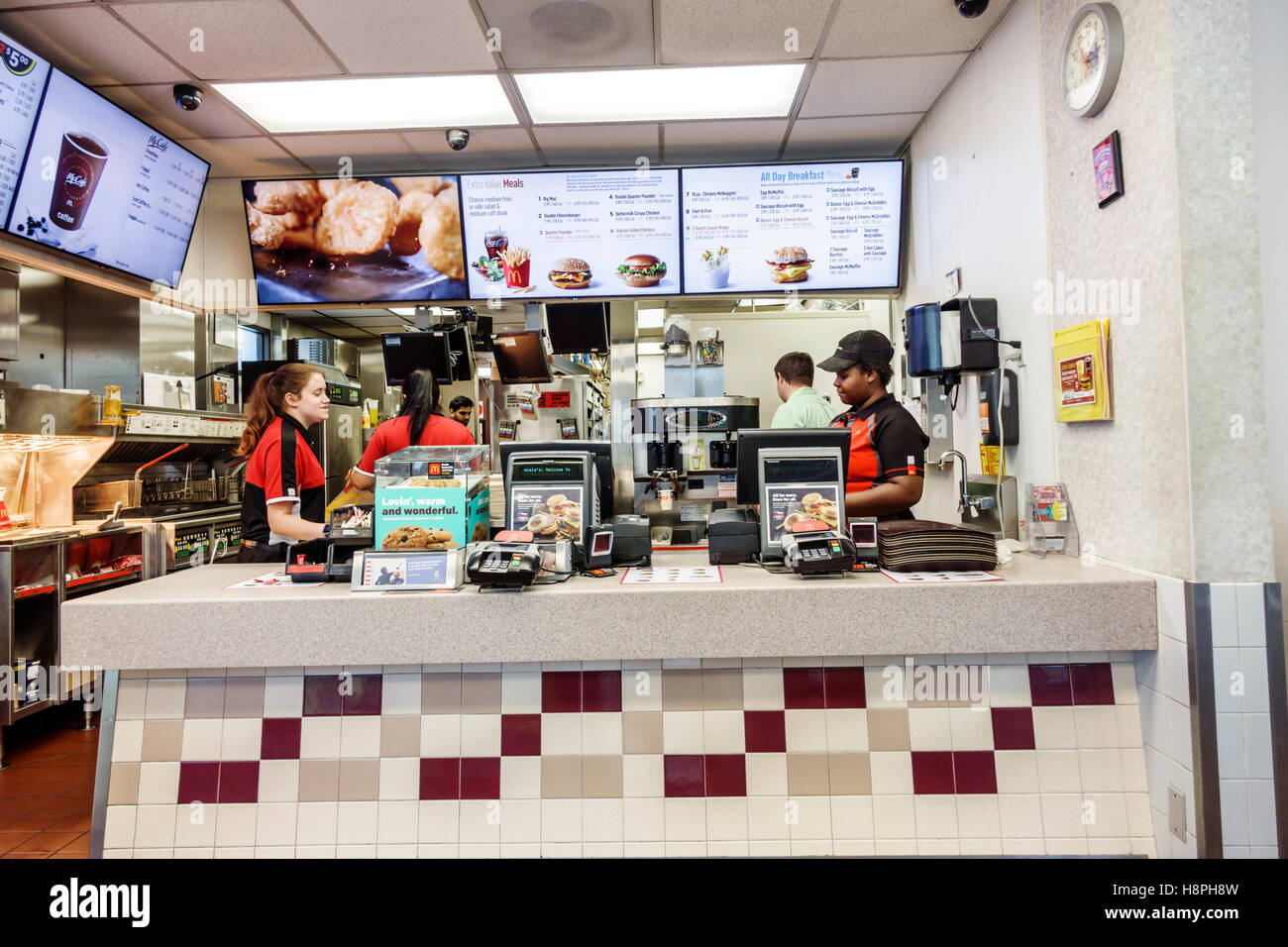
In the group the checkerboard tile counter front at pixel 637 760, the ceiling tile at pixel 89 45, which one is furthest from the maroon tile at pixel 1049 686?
the ceiling tile at pixel 89 45

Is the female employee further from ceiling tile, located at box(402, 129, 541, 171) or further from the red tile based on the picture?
ceiling tile, located at box(402, 129, 541, 171)

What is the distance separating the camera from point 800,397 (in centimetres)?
344

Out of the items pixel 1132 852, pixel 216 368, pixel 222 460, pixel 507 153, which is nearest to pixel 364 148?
pixel 507 153

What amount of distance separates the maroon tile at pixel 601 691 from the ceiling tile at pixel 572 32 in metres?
2.64

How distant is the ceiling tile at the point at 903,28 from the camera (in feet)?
9.12

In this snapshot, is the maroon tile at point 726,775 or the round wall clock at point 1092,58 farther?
the round wall clock at point 1092,58

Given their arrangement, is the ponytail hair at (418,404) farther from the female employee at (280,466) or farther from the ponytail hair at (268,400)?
the ponytail hair at (268,400)

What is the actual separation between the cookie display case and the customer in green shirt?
1993 mm

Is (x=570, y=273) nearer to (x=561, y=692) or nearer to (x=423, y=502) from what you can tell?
(x=423, y=502)

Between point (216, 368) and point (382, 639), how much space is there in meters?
4.25

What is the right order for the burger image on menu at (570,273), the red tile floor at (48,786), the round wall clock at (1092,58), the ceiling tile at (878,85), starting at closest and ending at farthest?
1. the round wall clock at (1092,58)
2. the red tile floor at (48,786)
3. the ceiling tile at (878,85)
4. the burger image on menu at (570,273)

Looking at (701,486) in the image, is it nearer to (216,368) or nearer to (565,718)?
(565,718)

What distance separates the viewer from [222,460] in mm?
5016

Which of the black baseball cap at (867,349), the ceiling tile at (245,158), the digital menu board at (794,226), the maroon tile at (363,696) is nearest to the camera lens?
the maroon tile at (363,696)
